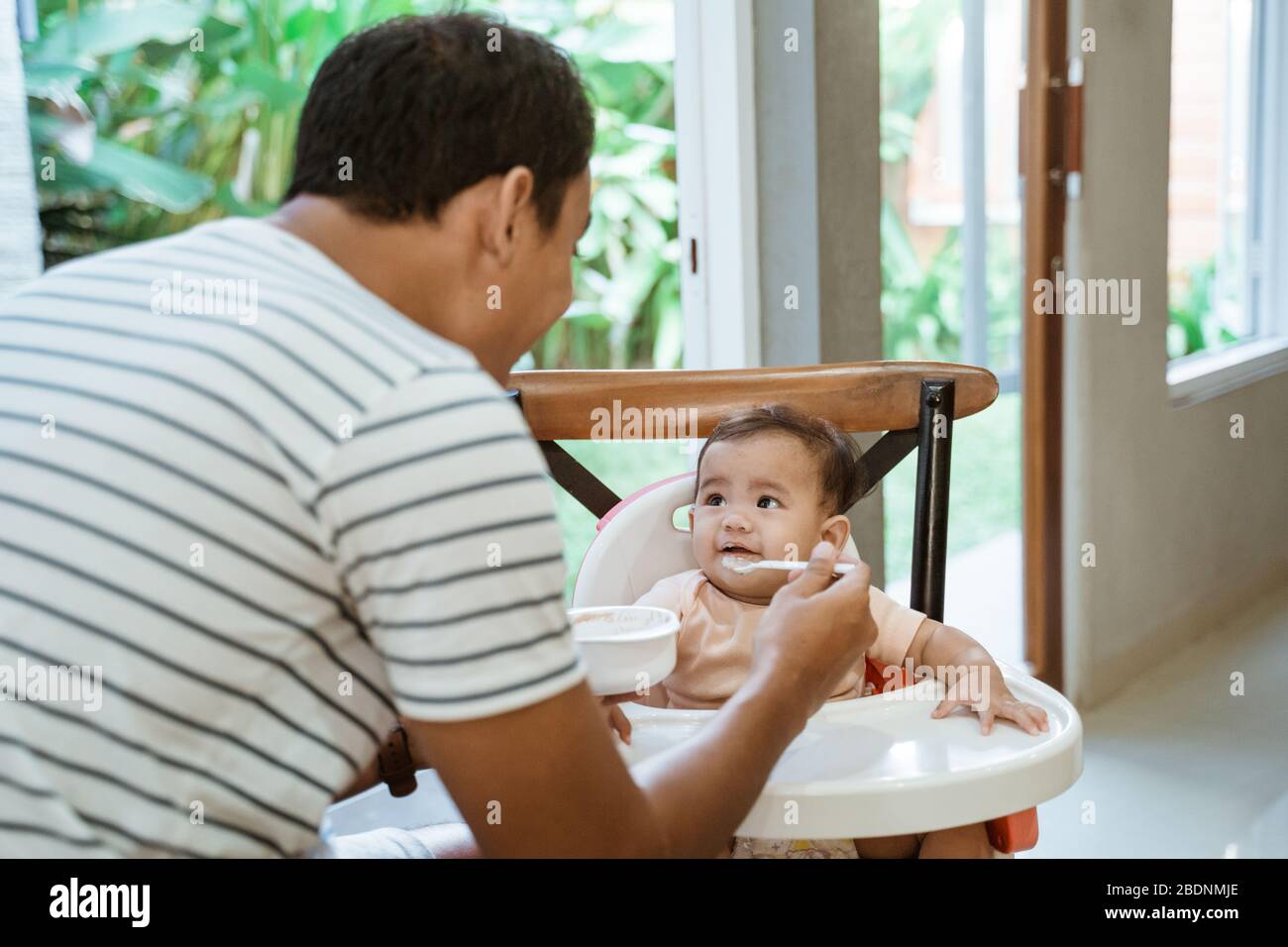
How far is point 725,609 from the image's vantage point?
61.6 inches

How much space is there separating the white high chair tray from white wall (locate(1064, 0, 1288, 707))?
2063mm

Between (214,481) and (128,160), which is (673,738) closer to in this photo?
(214,481)

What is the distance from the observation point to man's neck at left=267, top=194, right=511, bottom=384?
933mm

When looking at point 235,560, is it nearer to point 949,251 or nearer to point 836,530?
point 836,530

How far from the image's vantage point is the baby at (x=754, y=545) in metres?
1.52

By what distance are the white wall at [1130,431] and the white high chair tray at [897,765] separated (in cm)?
206

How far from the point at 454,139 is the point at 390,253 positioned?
0.09m

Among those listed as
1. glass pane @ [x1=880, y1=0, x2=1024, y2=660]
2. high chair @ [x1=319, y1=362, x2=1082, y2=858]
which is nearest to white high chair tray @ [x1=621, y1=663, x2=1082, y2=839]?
high chair @ [x1=319, y1=362, x2=1082, y2=858]

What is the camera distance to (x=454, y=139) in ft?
3.02

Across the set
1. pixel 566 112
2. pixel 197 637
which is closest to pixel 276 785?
pixel 197 637

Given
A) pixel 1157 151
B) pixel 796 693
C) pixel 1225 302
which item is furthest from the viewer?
pixel 1225 302

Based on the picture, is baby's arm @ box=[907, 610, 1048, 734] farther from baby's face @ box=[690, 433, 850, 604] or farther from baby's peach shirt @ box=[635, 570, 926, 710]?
baby's face @ box=[690, 433, 850, 604]

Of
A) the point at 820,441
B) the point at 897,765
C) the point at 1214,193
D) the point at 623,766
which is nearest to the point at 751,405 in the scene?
the point at 820,441
